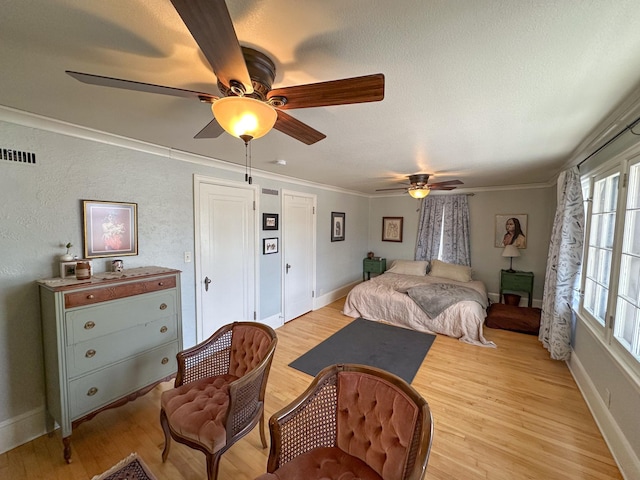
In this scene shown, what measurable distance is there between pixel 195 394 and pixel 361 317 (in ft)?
10.1

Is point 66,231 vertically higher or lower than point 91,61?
lower

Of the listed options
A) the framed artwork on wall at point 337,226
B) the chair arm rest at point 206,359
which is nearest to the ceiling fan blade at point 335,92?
the chair arm rest at point 206,359

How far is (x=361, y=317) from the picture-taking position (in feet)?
14.2

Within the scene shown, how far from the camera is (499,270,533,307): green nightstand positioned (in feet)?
14.6

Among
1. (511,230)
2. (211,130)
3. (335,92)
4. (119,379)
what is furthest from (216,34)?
(511,230)

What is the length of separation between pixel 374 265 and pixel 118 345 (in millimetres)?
4954

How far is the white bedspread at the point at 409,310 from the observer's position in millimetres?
3477

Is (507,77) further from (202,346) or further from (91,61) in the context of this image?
(202,346)

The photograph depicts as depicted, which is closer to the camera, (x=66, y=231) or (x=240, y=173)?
(x=66, y=231)

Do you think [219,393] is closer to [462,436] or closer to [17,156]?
[462,436]

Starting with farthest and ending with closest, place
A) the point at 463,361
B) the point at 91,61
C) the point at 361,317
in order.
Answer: the point at 361,317
the point at 463,361
the point at 91,61

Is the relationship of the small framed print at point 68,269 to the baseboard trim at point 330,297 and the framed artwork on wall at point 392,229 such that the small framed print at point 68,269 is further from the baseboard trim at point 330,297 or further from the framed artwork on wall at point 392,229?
the framed artwork on wall at point 392,229

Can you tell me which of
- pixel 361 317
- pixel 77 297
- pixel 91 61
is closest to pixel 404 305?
pixel 361 317

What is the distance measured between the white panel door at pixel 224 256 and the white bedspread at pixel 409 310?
72.8 inches
